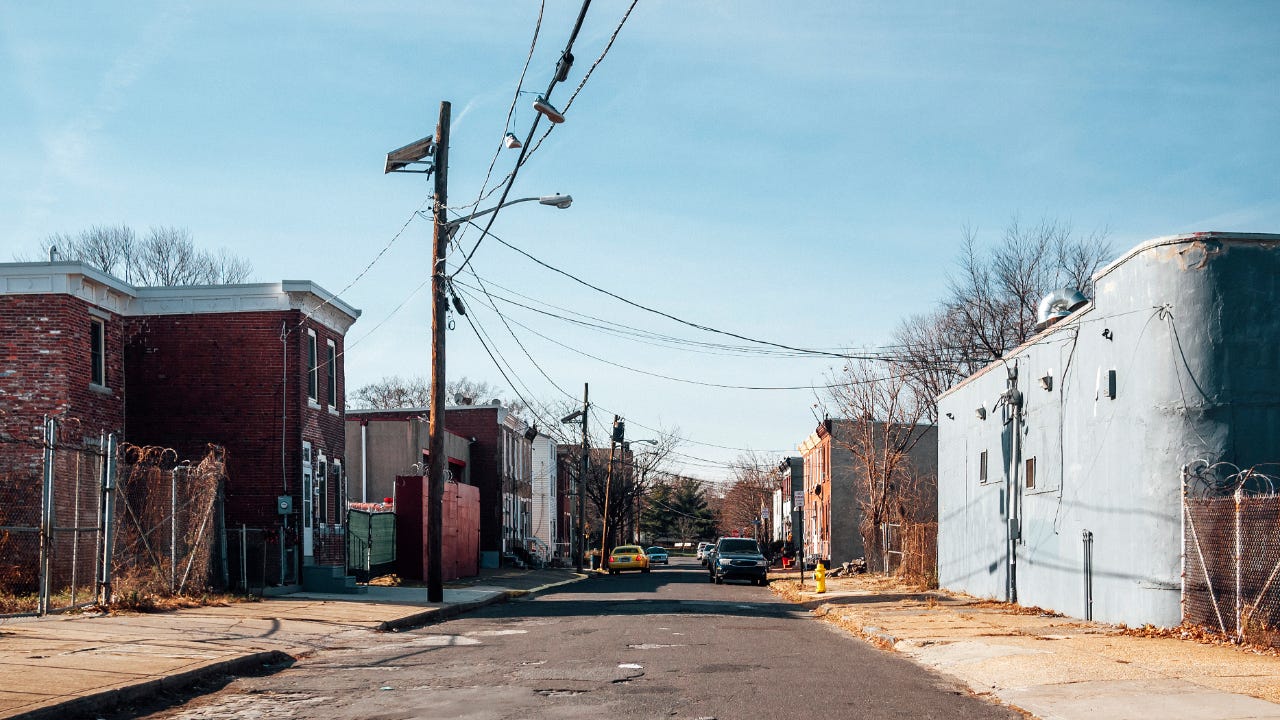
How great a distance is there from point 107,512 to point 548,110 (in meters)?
9.62

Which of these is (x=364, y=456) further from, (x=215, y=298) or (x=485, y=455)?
(x=215, y=298)

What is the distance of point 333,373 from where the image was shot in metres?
32.6

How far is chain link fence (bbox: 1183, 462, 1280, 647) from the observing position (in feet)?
47.3

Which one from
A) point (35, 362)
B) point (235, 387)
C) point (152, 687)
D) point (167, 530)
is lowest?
point (152, 687)

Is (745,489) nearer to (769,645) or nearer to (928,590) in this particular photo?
(928,590)

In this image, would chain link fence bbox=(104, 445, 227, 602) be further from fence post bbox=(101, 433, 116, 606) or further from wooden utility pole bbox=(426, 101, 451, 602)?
wooden utility pole bbox=(426, 101, 451, 602)

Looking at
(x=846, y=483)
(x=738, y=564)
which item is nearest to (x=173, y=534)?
(x=738, y=564)

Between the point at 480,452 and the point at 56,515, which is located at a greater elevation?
the point at 480,452

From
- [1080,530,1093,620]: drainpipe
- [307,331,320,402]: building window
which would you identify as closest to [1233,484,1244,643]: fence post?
[1080,530,1093,620]: drainpipe

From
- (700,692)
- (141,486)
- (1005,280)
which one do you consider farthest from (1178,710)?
(1005,280)

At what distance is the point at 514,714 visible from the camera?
957 cm

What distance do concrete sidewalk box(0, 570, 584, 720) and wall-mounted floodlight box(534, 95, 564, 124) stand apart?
763 cm

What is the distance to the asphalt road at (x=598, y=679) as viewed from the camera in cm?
995

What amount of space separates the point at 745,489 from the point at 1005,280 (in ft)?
209
